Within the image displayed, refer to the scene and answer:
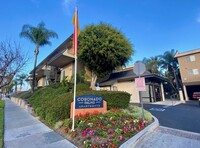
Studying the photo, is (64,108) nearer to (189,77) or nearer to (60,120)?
(60,120)

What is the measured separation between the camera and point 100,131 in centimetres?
455

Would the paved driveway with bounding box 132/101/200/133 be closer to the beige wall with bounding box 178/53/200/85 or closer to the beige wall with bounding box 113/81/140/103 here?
the beige wall with bounding box 113/81/140/103

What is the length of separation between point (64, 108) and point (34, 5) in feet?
28.9

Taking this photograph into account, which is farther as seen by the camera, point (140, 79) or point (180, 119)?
point (180, 119)

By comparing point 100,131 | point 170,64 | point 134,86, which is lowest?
point 100,131

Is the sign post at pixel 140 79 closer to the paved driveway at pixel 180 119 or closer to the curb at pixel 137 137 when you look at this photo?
the curb at pixel 137 137

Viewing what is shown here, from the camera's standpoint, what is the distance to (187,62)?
23125 millimetres

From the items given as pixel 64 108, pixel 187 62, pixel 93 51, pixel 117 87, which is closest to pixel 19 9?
pixel 93 51

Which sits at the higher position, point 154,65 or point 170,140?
point 154,65

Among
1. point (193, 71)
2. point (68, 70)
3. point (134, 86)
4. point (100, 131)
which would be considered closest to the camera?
point (100, 131)

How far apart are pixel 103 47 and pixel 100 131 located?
34.9 feet

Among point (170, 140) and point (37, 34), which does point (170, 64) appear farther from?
point (170, 140)

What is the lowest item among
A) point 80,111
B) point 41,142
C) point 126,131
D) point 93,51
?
point 41,142

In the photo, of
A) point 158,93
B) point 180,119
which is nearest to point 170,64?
point 158,93
